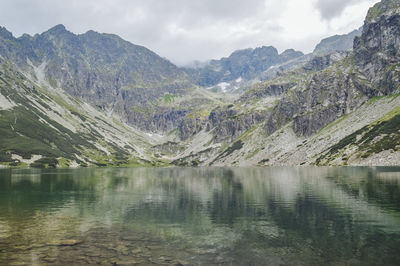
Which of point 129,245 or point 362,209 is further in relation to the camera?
point 362,209

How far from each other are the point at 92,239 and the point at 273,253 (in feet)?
65.8

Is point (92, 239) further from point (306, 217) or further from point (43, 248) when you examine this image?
point (306, 217)

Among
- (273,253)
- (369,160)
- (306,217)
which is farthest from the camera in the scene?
(369,160)

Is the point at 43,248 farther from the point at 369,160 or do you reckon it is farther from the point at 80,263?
the point at 369,160

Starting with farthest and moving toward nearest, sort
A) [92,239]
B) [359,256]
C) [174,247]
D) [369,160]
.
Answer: [369,160] < [92,239] < [174,247] < [359,256]

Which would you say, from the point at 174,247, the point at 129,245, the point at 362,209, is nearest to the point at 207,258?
the point at 174,247

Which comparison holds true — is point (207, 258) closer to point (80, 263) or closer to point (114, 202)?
point (80, 263)

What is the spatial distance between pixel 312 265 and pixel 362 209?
30665 millimetres

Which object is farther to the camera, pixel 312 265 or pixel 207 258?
pixel 207 258

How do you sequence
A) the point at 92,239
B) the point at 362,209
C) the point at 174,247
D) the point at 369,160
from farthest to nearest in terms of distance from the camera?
the point at 369,160
the point at 362,209
the point at 92,239
the point at 174,247

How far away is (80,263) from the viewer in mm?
25797

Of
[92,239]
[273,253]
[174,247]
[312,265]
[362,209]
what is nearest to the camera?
[312,265]

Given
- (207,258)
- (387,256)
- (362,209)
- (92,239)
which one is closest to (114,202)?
(92,239)

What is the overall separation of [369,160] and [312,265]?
583 feet
